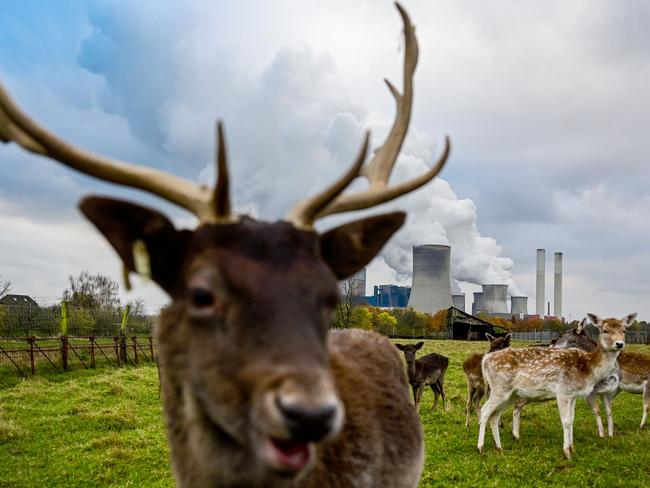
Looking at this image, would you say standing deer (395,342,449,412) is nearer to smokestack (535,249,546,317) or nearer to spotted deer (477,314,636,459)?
spotted deer (477,314,636,459)

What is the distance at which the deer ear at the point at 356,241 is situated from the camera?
321cm

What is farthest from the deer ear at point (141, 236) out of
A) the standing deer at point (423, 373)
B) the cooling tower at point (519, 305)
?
the cooling tower at point (519, 305)

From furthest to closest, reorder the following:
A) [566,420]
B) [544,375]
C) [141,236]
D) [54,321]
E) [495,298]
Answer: [495,298] < [54,321] < [544,375] < [566,420] < [141,236]

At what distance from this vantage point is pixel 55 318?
87.2 ft

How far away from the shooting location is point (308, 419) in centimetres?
211

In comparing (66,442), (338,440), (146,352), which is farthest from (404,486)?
(146,352)

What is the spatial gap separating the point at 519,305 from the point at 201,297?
118932 millimetres

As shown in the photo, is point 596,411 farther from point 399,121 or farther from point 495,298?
point 495,298

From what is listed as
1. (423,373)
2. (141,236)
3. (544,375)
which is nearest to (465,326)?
(423,373)

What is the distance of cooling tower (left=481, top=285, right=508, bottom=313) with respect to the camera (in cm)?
10212

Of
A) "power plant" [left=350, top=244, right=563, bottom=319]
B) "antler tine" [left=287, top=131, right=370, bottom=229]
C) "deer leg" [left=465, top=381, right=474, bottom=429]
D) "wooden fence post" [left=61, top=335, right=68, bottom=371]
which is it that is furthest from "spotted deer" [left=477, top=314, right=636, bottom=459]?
"power plant" [left=350, top=244, right=563, bottom=319]

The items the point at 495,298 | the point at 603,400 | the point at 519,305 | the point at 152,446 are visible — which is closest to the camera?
the point at 152,446

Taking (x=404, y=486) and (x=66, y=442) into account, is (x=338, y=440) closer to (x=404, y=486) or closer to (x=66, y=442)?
(x=404, y=486)

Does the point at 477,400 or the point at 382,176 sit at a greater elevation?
the point at 382,176
